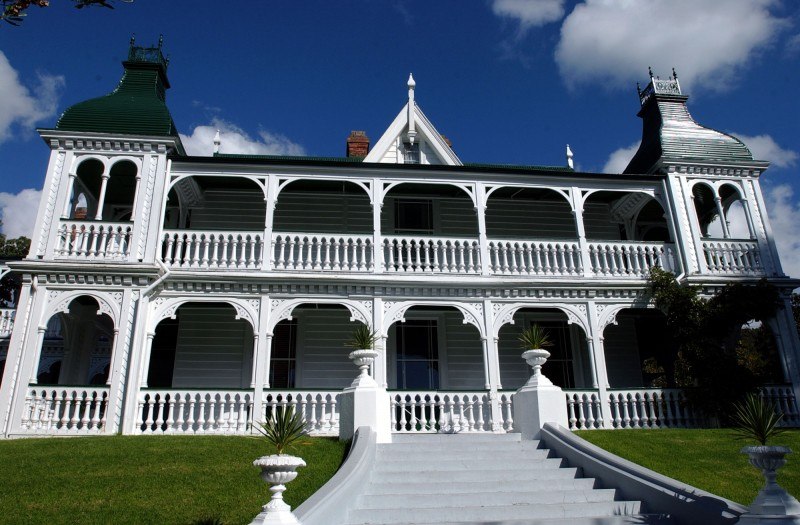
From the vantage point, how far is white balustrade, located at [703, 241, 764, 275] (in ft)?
52.1

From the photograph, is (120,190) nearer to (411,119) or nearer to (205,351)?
(205,351)

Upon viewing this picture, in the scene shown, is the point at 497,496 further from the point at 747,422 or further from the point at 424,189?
the point at 424,189

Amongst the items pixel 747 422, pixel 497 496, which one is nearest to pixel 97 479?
pixel 497 496

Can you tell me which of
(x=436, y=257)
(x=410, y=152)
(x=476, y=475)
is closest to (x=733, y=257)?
(x=436, y=257)

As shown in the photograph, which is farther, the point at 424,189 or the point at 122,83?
the point at 424,189

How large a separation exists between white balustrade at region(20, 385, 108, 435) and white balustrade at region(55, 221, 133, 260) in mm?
3132

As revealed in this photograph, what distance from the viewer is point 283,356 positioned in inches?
661

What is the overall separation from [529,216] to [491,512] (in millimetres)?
12841

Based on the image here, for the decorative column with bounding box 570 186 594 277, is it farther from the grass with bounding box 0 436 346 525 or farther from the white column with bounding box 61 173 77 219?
the white column with bounding box 61 173 77 219

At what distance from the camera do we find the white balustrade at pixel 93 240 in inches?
556

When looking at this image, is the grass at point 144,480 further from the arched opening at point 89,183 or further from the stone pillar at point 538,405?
the arched opening at point 89,183

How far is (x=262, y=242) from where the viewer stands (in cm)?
1512

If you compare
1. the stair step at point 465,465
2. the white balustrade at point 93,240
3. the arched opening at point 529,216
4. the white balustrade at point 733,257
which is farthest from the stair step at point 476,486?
the arched opening at point 529,216

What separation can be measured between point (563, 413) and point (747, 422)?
3716mm
